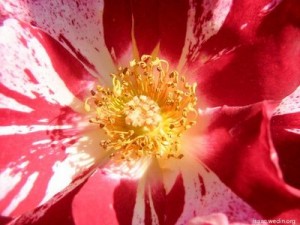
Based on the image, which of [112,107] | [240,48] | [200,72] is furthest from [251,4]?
[112,107]

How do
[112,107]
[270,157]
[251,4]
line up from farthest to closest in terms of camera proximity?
[112,107] → [251,4] → [270,157]

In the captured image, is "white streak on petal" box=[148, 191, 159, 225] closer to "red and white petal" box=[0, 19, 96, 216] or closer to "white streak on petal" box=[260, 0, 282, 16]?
"red and white petal" box=[0, 19, 96, 216]

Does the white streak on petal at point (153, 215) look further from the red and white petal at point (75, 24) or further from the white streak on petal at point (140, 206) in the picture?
the red and white petal at point (75, 24)

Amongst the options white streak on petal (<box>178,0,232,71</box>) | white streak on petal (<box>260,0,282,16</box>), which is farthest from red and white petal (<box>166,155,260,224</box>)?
white streak on petal (<box>260,0,282,16</box>)

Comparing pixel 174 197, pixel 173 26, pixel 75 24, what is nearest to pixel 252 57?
pixel 173 26

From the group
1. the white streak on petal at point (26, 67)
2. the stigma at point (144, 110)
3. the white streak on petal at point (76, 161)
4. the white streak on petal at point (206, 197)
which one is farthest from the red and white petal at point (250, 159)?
the white streak on petal at point (26, 67)

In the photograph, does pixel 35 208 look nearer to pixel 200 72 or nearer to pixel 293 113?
pixel 200 72

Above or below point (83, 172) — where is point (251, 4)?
above
